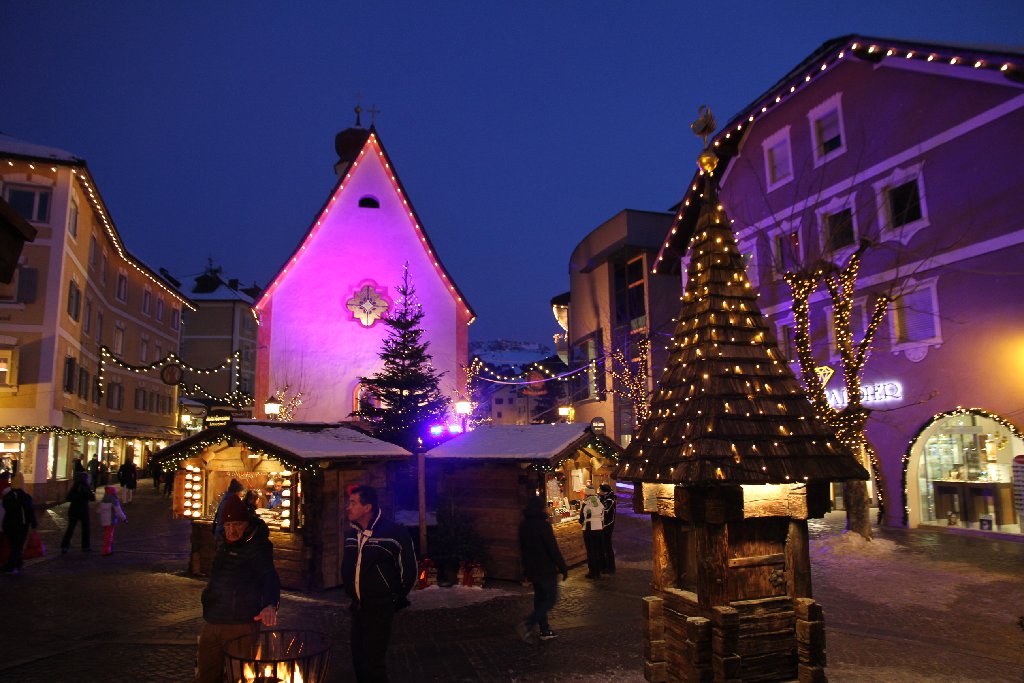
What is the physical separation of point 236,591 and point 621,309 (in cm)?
2871

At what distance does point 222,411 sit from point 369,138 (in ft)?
A: 39.3

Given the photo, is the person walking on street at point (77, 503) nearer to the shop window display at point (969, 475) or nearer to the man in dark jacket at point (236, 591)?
the man in dark jacket at point (236, 591)

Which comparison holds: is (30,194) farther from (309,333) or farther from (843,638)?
(843,638)

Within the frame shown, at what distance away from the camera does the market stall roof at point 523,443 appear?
1192cm

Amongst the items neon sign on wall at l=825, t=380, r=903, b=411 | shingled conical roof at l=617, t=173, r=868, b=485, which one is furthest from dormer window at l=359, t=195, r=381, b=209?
shingled conical roof at l=617, t=173, r=868, b=485

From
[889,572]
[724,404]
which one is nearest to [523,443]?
[889,572]

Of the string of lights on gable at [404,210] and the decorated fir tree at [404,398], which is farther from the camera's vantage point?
the string of lights on gable at [404,210]

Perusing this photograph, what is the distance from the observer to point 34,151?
2589 cm

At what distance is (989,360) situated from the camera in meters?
15.1

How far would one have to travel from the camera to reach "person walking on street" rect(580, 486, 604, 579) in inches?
478

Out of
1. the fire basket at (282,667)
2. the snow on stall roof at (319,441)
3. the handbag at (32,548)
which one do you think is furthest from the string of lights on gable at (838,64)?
the handbag at (32,548)

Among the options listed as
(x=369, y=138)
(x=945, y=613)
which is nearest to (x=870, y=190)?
(x=945, y=613)

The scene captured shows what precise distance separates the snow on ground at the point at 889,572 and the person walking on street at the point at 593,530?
3890 mm

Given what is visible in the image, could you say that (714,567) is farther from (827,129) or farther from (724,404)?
(827,129)
